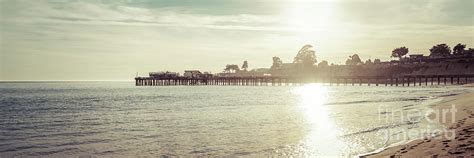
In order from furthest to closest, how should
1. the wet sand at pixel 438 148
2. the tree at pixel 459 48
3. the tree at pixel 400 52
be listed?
the tree at pixel 400 52 < the tree at pixel 459 48 < the wet sand at pixel 438 148

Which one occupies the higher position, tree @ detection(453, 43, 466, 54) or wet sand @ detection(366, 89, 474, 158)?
A: tree @ detection(453, 43, 466, 54)

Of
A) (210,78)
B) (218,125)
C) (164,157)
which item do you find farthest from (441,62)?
(164,157)

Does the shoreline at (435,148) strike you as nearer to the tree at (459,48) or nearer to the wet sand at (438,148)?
the wet sand at (438,148)

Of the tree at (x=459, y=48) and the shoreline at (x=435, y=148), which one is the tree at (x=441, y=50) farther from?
the shoreline at (x=435, y=148)

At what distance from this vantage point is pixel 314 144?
51.6 feet

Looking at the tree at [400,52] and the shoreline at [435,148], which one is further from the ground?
the tree at [400,52]

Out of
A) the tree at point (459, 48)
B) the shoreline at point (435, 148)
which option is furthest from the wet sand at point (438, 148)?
the tree at point (459, 48)

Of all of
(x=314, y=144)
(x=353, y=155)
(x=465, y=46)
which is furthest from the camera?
(x=465, y=46)

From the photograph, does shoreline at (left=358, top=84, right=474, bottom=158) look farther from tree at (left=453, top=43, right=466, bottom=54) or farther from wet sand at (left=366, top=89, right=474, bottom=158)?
tree at (left=453, top=43, right=466, bottom=54)

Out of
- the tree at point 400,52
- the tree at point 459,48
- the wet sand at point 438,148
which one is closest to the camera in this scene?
the wet sand at point 438,148

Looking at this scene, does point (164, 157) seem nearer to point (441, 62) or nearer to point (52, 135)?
point (52, 135)

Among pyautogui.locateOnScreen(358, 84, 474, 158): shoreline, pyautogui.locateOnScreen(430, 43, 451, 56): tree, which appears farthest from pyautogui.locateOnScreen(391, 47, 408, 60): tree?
pyautogui.locateOnScreen(358, 84, 474, 158): shoreline

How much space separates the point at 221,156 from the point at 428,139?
6.60 metres

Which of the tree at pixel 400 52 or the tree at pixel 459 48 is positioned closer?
the tree at pixel 459 48
